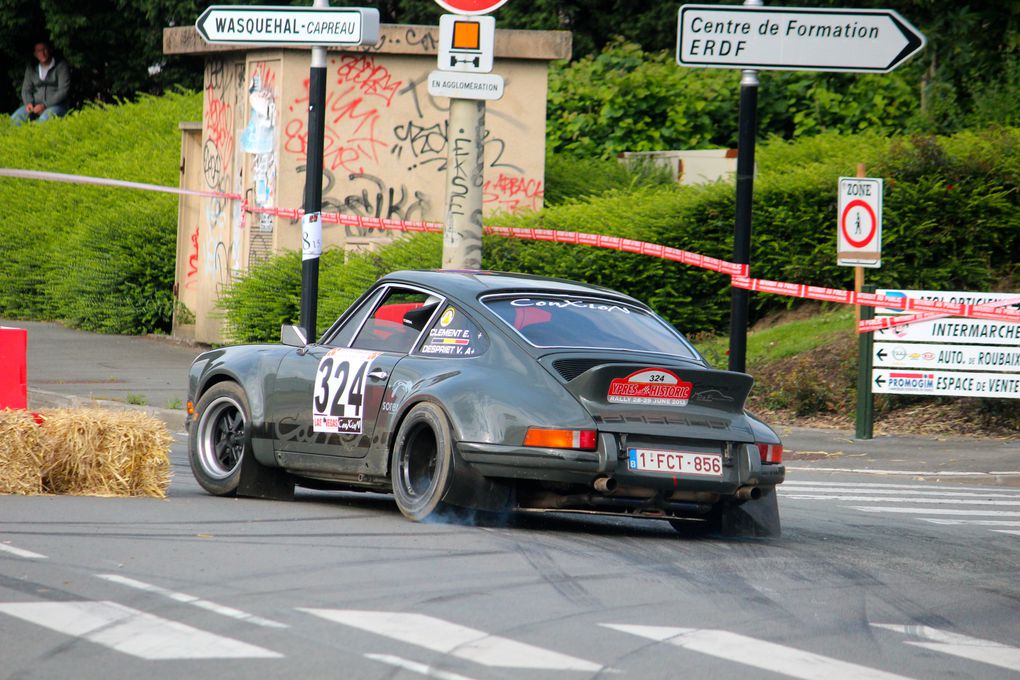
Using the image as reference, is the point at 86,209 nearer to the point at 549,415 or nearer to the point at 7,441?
the point at 7,441

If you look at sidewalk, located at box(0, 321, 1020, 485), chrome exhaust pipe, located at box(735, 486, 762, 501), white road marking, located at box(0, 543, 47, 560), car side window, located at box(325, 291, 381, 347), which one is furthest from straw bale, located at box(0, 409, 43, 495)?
chrome exhaust pipe, located at box(735, 486, 762, 501)

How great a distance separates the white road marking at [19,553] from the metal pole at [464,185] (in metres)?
7.30

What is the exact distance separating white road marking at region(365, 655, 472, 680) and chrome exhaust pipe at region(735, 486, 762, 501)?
11.6 feet

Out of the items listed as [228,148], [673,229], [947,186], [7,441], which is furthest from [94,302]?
[7,441]

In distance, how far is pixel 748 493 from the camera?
886 centimetres

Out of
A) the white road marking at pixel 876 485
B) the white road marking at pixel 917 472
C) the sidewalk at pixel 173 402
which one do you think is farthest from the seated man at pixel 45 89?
the white road marking at pixel 876 485

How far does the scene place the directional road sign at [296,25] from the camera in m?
15.5

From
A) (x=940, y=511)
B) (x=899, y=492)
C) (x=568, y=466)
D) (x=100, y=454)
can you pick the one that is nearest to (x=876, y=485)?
(x=899, y=492)

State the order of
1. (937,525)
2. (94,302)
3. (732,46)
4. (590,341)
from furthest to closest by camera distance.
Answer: (94,302) → (732,46) → (937,525) → (590,341)

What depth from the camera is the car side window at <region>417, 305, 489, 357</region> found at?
9.12 metres

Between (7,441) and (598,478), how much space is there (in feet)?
11.7

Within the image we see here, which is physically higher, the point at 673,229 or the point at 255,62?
the point at 255,62

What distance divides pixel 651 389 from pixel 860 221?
25.8 feet

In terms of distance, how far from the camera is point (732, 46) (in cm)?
1360
